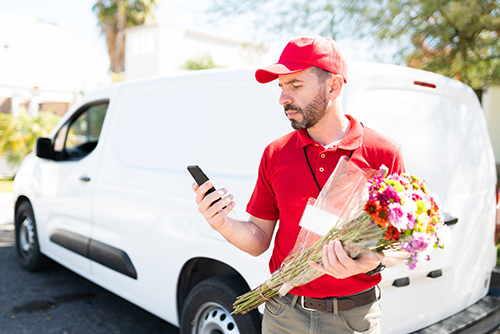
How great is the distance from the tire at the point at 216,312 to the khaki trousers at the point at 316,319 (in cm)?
68

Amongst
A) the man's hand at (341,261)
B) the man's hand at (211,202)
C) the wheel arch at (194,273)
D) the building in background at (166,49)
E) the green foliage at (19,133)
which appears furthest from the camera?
the building in background at (166,49)

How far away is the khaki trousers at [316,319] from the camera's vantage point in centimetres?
178

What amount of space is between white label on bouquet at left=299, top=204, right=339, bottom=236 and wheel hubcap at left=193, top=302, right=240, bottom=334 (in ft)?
4.27

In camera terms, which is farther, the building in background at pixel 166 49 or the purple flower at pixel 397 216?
the building in background at pixel 166 49

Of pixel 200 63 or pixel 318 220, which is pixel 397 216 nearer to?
pixel 318 220

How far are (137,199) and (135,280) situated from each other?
630 mm

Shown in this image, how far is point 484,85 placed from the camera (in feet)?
21.7

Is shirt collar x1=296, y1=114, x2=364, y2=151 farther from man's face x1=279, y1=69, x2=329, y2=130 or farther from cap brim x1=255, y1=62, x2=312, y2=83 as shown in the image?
cap brim x1=255, y1=62, x2=312, y2=83

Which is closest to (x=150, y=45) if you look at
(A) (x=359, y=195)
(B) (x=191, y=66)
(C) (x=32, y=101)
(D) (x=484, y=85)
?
(B) (x=191, y=66)

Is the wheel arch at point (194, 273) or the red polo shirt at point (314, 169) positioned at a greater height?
the red polo shirt at point (314, 169)

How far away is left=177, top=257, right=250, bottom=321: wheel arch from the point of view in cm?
306

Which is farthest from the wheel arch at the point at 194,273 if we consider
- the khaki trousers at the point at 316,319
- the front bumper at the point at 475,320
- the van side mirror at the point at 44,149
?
the van side mirror at the point at 44,149

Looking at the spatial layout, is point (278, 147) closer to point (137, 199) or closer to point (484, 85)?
point (137, 199)

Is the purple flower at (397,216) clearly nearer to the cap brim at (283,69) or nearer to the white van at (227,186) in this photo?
the cap brim at (283,69)
